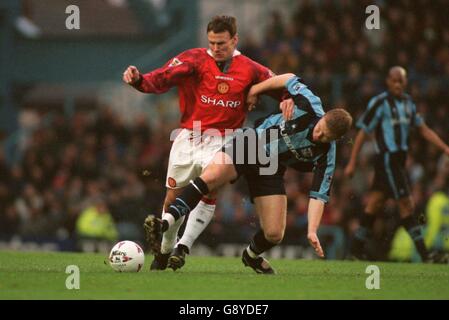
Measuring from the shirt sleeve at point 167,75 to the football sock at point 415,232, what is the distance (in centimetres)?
424

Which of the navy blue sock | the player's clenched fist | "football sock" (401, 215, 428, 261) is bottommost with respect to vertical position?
"football sock" (401, 215, 428, 261)

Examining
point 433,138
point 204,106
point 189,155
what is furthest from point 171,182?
point 433,138

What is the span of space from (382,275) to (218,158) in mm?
2073

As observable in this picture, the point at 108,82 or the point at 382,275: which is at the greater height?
the point at 108,82

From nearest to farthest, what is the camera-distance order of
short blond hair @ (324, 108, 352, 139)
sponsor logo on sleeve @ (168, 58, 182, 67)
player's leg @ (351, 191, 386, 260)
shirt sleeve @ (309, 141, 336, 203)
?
short blond hair @ (324, 108, 352, 139) → shirt sleeve @ (309, 141, 336, 203) → sponsor logo on sleeve @ (168, 58, 182, 67) → player's leg @ (351, 191, 386, 260)

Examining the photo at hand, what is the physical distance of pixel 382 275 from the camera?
977 cm

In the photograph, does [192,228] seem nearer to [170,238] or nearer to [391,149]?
[170,238]

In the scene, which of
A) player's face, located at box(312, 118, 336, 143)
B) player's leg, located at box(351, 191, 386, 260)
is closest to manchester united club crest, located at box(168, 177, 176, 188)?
player's face, located at box(312, 118, 336, 143)

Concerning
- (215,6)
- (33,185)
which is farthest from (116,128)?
(215,6)

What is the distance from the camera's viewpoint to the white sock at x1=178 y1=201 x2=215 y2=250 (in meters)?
9.20

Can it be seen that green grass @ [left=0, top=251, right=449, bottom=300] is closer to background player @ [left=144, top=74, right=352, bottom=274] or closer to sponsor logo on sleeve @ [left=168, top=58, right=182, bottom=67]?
background player @ [left=144, top=74, right=352, bottom=274]

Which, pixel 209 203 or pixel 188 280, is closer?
pixel 188 280

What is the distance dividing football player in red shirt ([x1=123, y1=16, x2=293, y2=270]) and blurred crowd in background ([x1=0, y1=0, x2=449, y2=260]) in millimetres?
6288
